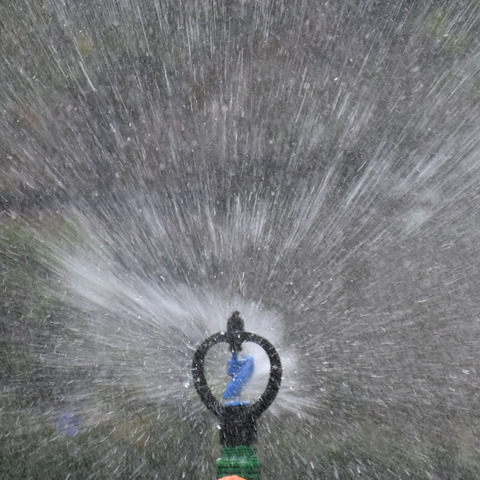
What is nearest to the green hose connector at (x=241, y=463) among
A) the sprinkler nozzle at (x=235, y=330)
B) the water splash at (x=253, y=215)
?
the sprinkler nozzle at (x=235, y=330)

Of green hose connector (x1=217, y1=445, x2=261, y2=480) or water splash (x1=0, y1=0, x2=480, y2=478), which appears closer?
green hose connector (x1=217, y1=445, x2=261, y2=480)

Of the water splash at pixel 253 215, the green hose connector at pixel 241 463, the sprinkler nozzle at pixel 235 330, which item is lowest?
the green hose connector at pixel 241 463

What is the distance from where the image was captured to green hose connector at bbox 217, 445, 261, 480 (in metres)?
0.73

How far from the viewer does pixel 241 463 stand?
2.41 feet

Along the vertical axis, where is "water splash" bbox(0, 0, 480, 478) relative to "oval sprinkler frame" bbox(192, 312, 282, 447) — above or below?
above

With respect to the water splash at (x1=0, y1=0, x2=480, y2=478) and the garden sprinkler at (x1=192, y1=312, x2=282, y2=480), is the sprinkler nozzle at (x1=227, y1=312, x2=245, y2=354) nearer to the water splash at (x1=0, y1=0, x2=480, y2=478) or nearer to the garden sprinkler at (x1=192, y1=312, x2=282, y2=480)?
the garden sprinkler at (x1=192, y1=312, x2=282, y2=480)

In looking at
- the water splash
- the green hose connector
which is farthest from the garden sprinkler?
the water splash

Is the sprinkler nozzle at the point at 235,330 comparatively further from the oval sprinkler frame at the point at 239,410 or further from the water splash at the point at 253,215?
the water splash at the point at 253,215

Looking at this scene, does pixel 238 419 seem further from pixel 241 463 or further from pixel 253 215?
pixel 253 215

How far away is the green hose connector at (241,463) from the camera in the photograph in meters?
0.73

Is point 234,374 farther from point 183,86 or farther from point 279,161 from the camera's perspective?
point 183,86

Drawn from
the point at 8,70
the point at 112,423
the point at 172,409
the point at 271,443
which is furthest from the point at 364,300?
the point at 8,70

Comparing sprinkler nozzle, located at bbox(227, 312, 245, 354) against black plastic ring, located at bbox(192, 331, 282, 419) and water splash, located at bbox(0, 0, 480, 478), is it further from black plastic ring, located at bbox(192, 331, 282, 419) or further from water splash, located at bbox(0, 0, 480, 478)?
water splash, located at bbox(0, 0, 480, 478)

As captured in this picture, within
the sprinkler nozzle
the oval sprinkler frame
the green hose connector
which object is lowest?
the green hose connector
